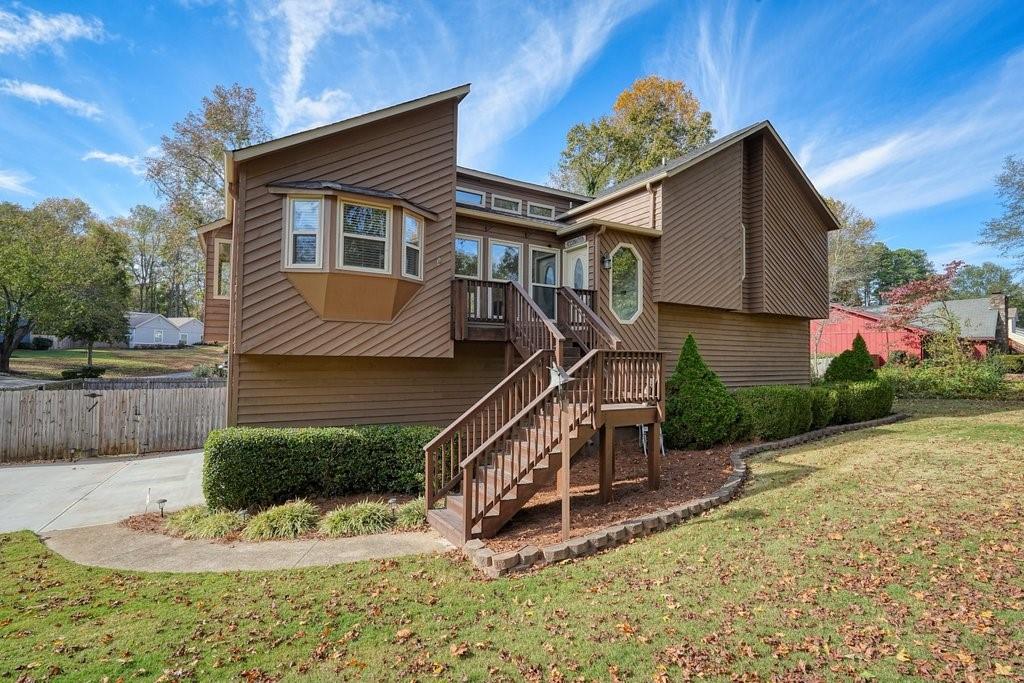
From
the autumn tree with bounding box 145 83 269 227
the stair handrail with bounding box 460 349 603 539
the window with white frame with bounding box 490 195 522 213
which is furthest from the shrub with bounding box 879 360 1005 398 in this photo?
the autumn tree with bounding box 145 83 269 227

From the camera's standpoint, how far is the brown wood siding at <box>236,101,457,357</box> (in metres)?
8.01

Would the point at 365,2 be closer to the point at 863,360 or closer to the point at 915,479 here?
the point at 915,479

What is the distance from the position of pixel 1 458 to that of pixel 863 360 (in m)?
22.6

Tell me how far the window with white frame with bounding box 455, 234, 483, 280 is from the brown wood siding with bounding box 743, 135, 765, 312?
8.14m

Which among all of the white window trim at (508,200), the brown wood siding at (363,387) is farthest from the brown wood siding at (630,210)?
the brown wood siding at (363,387)

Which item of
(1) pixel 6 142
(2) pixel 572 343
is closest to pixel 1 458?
(2) pixel 572 343

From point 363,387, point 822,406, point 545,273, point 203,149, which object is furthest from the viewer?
point 203,149

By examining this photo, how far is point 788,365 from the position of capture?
16109mm

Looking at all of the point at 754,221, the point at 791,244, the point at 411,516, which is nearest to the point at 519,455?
the point at 411,516

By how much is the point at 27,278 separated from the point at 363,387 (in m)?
22.0

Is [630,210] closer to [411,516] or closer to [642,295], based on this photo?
[642,295]

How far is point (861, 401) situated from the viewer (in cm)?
1283

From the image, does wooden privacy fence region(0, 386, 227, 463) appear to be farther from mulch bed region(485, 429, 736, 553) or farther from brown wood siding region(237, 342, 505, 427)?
mulch bed region(485, 429, 736, 553)

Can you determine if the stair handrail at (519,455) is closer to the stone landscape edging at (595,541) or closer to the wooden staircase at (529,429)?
the wooden staircase at (529,429)
